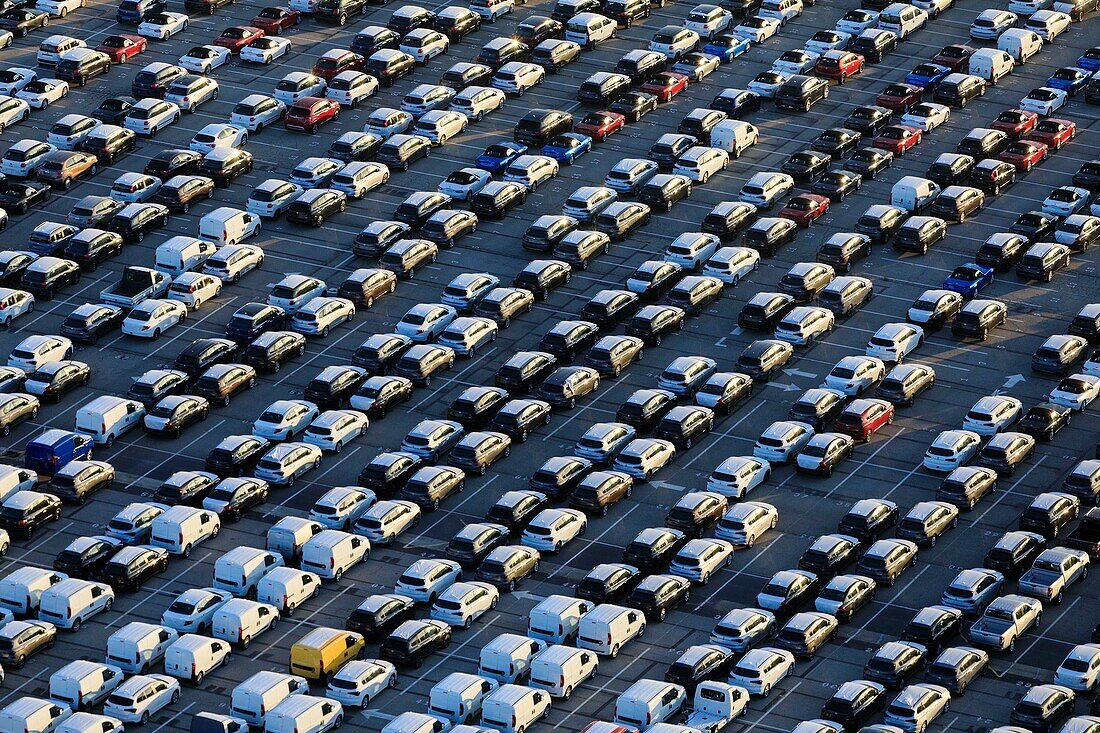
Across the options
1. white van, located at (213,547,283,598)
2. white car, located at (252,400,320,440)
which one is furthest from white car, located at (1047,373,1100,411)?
white van, located at (213,547,283,598)

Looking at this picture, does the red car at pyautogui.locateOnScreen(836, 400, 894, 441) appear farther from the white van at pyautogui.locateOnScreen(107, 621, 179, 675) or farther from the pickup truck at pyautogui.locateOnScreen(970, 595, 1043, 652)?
the white van at pyautogui.locateOnScreen(107, 621, 179, 675)

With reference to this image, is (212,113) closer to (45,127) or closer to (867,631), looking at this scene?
(45,127)

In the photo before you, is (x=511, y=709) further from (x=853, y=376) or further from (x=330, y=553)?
(x=853, y=376)

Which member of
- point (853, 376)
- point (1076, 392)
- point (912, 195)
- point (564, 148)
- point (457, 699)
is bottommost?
point (1076, 392)

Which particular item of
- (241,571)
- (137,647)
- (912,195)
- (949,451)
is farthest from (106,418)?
(912,195)

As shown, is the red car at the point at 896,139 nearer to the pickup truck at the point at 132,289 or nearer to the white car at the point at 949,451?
the white car at the point at 949,451

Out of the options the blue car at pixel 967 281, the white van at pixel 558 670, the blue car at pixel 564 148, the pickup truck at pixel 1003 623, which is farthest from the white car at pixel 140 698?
the blue car at pixel 564 148

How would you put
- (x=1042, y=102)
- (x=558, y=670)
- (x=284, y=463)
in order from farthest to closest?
(x=1042, y=102) < (x=284, y=463) < (x=558, y=670)

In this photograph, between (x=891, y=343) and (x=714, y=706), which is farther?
(x=891, y=343)
